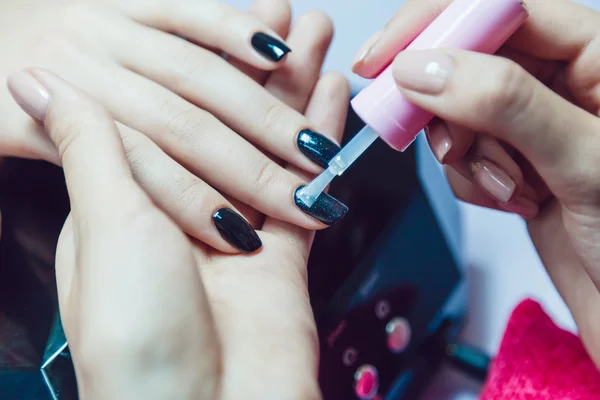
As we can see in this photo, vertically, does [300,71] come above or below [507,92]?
below

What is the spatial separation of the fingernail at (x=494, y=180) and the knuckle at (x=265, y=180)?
8.0 inches

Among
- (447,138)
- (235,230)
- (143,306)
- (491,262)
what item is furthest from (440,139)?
(491,262)

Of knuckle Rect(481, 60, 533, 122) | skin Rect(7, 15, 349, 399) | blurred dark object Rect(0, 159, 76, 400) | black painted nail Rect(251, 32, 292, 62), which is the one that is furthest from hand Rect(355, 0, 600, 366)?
blurred dark object Rect(0, 159, 76, 400)

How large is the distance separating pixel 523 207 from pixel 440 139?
16 centimetres

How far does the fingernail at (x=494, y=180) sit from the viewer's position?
0.52m

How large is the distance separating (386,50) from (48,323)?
1.23 feet

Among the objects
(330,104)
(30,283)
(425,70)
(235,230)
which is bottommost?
(30,283)

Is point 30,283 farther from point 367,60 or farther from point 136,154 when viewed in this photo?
point 367,60

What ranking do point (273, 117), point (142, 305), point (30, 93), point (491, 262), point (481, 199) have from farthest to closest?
point (491, 262) → point (481, 199) → point (273, 117) → point (30, 93) → point (142, 305)

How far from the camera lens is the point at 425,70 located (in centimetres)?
38

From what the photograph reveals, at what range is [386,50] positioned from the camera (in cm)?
46

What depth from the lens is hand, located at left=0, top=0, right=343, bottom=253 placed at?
49 centimetres

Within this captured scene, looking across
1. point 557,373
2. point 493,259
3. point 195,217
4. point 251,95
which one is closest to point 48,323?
point 195,217

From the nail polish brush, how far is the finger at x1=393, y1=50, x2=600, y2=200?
2cm
